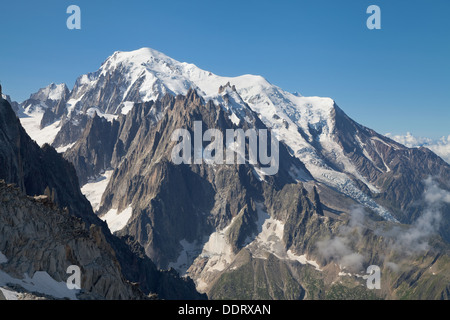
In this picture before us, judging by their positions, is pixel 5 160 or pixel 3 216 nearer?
→ pixel 3 216
